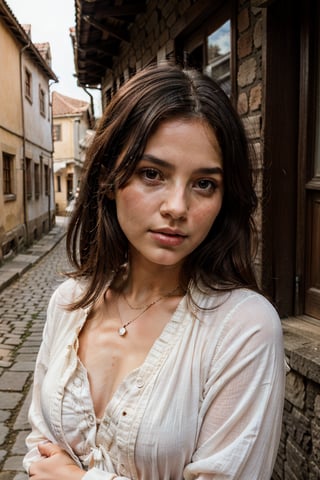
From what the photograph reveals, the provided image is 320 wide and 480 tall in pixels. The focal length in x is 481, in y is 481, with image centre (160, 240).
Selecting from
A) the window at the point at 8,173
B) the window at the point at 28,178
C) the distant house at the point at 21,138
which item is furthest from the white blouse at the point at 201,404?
the window at the point at 28,178

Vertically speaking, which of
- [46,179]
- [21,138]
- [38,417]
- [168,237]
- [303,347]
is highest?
[21,138]

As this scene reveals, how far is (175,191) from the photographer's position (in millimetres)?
1226

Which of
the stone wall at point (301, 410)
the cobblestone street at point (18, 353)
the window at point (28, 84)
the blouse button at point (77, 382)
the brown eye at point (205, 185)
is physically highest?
the window at point (28, 84)

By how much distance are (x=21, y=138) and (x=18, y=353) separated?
1029cm

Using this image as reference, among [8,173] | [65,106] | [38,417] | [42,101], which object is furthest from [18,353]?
[65,106]

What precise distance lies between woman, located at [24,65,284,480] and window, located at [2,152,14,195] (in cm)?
1212

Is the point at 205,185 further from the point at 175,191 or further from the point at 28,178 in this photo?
the point at 28,178

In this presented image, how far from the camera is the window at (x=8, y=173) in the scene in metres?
12.9

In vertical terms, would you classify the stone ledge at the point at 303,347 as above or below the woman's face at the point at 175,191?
below

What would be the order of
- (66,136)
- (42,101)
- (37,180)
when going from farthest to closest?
(66,136) < (42,101) < (37,180)

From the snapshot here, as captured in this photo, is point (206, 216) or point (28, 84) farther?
point (28, 84)

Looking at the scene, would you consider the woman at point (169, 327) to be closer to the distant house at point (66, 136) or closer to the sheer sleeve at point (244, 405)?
the sheer sleeve at point (244, 405)

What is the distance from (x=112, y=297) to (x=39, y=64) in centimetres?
1751

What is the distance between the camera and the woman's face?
121 cm
